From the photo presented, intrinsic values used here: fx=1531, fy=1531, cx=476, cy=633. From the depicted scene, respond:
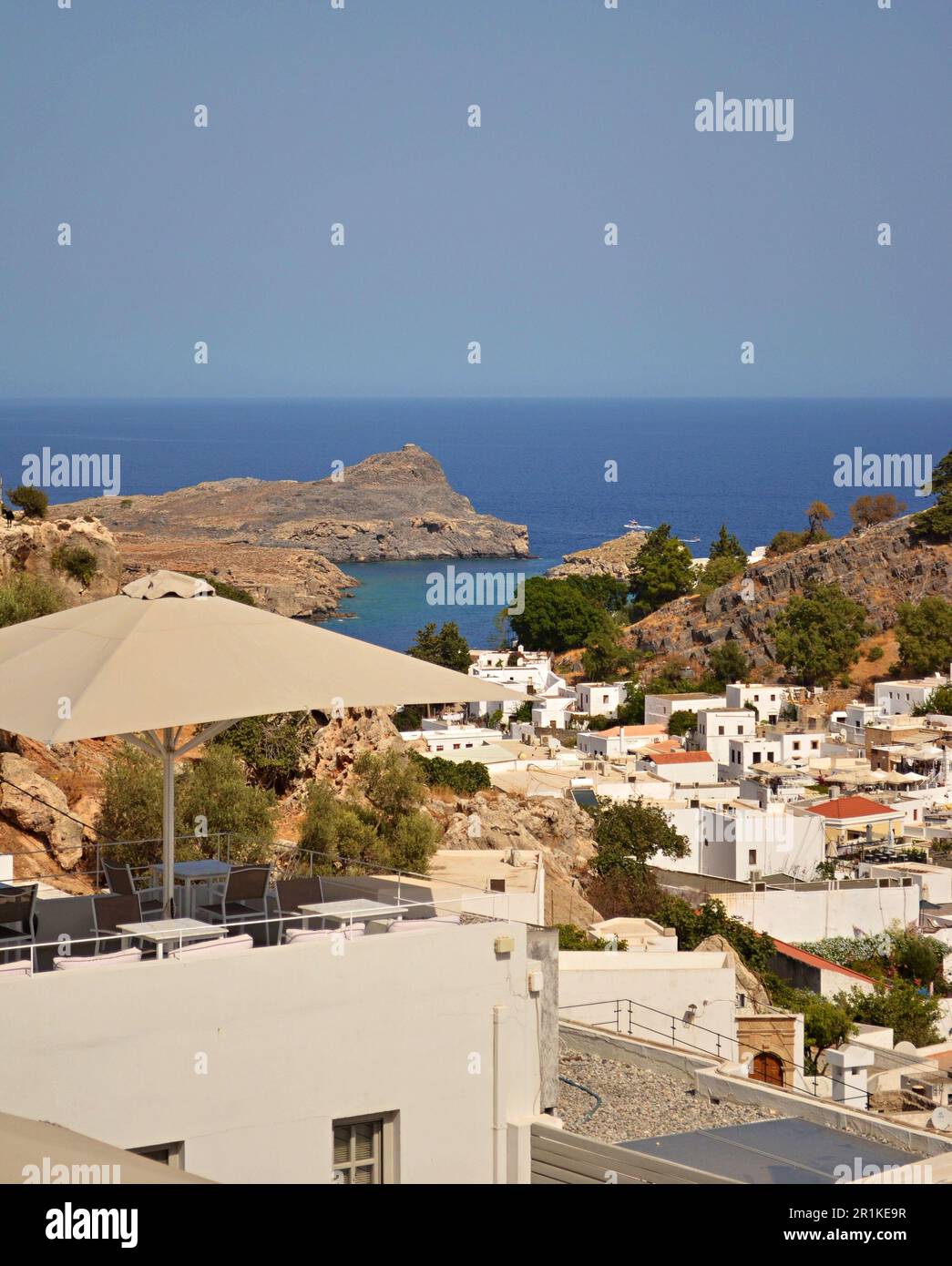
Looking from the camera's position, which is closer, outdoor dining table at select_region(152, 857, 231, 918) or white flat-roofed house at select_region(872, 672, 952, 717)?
outdoor dining table at select_region(152, 857, 231, 918)

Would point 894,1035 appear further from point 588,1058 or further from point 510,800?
point 588,1058

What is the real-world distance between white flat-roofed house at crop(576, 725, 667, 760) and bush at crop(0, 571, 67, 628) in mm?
32431

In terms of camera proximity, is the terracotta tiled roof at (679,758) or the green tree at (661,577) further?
the green tree at (661,577)

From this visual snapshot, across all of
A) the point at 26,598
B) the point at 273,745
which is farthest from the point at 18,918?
the point at 273,745

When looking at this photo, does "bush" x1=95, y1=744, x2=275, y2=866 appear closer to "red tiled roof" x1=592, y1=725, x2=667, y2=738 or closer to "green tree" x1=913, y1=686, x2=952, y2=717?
"red tiled roof" x1=592, y1=725, x2=667, y2=738

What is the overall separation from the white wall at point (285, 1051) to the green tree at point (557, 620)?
6981cm

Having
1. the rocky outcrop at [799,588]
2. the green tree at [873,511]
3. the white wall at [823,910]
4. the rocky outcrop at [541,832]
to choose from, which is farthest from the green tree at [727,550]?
the white wall at [823,910]

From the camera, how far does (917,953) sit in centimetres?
2839

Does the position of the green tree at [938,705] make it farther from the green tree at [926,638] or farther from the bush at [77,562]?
the bush at [77,562]

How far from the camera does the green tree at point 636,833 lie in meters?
30.8

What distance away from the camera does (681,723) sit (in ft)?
178

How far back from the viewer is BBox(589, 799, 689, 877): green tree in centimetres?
3080

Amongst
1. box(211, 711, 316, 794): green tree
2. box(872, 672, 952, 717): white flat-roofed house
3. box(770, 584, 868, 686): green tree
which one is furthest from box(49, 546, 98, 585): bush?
box(770, 584, 868, 686): green tree
